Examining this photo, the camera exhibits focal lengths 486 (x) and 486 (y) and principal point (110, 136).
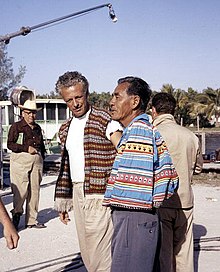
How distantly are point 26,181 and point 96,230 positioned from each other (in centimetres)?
368

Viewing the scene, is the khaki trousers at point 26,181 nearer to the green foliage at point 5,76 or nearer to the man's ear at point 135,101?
the man's ear at point 135,101

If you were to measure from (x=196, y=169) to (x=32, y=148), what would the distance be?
11.1 feet

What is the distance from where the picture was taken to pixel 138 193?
2.89m

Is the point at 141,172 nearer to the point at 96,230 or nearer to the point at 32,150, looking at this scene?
the point at 96,230

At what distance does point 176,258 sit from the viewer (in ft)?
14.5

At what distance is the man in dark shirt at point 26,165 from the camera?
23.5ft

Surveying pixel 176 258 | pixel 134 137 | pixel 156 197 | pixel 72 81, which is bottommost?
pixel 176 258

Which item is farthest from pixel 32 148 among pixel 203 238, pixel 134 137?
pixel 134 137

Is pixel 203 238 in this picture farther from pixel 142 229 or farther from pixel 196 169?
pixel 142 229

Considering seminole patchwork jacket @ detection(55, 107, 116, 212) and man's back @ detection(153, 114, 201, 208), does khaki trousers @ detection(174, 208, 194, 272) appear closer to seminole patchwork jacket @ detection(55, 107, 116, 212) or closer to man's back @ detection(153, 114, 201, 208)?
man's back @ detection(153, 114, 201, 208)

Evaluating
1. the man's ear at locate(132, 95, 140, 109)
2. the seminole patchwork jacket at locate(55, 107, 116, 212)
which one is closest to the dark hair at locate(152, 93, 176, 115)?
the seminole patchwork jacket at locate(55, 107, 116, 212)

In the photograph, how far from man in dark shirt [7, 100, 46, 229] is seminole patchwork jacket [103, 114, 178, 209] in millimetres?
4326

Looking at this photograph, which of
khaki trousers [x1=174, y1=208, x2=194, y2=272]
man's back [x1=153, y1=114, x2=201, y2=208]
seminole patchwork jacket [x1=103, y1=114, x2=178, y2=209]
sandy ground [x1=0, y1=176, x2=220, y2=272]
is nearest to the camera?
seminole patchwork jacket [x1=103, y1=114, x2=178, y2=209]

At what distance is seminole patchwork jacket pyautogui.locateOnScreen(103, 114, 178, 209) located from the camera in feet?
9.49
